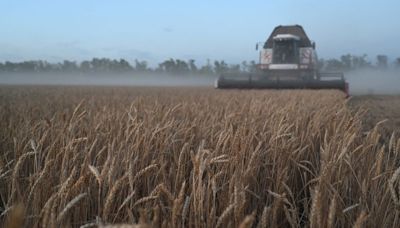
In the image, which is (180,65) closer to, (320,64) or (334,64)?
(334,64)

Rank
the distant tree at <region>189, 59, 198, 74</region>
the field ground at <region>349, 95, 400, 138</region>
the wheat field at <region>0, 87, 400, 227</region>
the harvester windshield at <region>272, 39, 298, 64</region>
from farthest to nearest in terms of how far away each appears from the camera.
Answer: the distant tree at <region>189, 59, 198, 74</region>
the harvester windshield at <region>272, 39, 298, 64</region>
the field ground at <region>349, 95, 400, 138</region>
the wheat field at <region>0, 87, 400, 227</region>

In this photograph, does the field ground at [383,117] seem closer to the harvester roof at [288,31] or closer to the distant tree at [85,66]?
the harvester roof at [288,31]

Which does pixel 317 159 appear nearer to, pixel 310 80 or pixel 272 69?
pixel 310 80

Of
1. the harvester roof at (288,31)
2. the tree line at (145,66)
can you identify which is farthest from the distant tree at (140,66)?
the harvester roof at (288,31)

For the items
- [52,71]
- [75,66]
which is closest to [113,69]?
[75,66]

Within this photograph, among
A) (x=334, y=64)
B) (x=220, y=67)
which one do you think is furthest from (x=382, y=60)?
(x=220, y=67)

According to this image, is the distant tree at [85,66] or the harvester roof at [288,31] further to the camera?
the distant tree at [85,66]

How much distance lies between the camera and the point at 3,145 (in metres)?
3.12

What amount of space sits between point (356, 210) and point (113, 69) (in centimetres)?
7243

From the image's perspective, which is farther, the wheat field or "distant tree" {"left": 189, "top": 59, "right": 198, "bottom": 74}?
"distant tree" {"left": 189, "top": 59, "right": 198, "bottom": 74}

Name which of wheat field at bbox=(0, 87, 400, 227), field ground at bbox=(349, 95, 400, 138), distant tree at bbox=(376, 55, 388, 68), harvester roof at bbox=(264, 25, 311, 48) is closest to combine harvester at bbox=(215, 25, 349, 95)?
harvester roof at bbox=(264, 25, 311, 48)

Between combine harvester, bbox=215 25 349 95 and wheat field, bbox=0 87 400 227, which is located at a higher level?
combine harvester, bbox=215 25 349 95

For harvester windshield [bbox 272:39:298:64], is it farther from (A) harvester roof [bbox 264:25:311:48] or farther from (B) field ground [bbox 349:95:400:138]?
(B) field ground [bbox 349:95:400:138]

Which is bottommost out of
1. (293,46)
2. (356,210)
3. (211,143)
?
(356,210)
